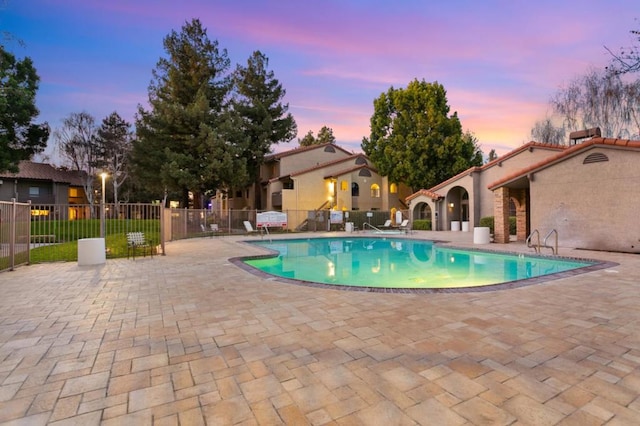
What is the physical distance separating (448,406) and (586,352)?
198cm

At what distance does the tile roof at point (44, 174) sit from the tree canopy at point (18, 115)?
10.3 metres

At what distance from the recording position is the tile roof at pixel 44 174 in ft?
104

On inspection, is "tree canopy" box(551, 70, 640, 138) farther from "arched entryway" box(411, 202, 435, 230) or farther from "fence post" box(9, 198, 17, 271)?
"fence post" box(9, 198, 17, 271)

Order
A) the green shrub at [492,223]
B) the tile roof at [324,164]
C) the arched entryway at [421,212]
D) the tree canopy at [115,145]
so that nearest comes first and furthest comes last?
the green shrub at [492,223], the arched entryway at [421,212], the tile roof at [324,164], the tree canopy at [115,145]

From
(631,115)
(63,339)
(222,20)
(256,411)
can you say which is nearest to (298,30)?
(222,20)

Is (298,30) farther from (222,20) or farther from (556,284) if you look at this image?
(556,284)

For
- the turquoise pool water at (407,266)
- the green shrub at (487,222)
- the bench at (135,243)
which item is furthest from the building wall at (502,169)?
the bench at (135,243)

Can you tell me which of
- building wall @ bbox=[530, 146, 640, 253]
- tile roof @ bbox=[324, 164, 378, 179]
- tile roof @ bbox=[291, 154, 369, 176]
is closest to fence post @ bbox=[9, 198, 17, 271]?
building wall @ bbox=[530, 146, 640, 253]

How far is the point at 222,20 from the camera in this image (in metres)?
14.0

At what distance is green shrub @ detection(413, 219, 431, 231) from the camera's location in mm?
25703

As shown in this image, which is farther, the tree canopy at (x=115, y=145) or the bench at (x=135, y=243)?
the tree canopy at (x=115, y=145)

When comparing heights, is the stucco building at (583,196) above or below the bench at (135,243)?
above

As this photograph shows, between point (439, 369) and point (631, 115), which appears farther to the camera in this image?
point (631, 115)

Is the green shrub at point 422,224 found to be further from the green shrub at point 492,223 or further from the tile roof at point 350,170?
the tile roof at point 350,170
